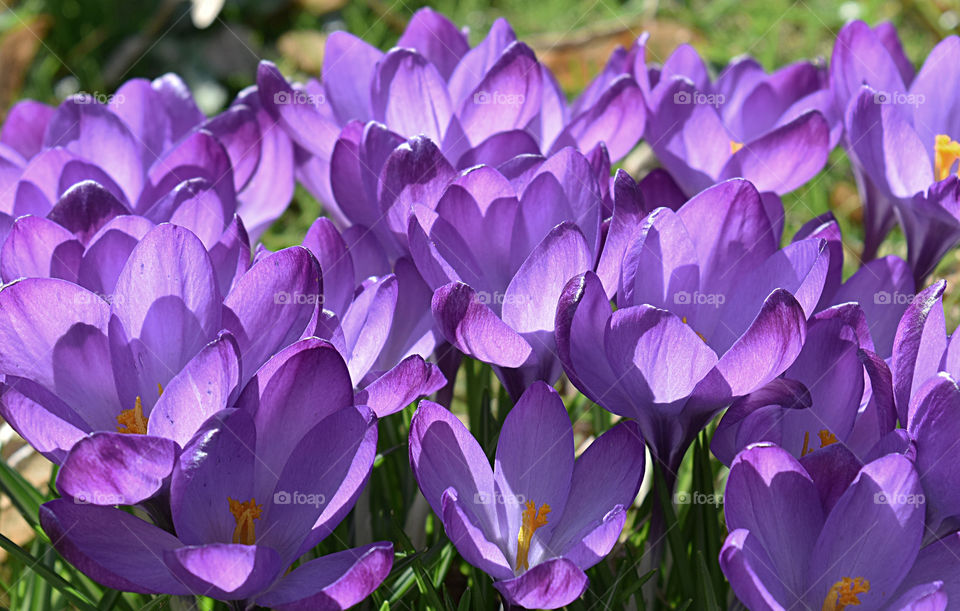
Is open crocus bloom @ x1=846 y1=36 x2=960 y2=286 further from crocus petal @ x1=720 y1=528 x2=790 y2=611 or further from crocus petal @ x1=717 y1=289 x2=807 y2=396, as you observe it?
crocus petal @ x1=720 y1=528 x2=790 y2=611

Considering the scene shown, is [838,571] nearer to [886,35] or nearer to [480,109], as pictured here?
[480,109]

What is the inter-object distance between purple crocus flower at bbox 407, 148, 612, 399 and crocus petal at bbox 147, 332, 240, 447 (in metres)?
0.20

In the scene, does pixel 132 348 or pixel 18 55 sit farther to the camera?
pixel 18 55

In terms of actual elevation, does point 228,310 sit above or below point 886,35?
below

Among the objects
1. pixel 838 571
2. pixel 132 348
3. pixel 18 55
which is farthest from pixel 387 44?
pixel 838 571

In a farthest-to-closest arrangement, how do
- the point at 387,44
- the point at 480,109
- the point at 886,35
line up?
the point at 387,44 → the point at 886,35 → the point at 480,109

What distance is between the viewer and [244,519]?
834mm

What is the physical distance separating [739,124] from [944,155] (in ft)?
1.10

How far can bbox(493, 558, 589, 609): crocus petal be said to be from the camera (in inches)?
30.5

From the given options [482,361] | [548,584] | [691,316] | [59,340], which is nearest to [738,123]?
[691,316]

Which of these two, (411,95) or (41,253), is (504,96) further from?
(41,253)

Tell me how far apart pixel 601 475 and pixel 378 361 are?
0.28 metres

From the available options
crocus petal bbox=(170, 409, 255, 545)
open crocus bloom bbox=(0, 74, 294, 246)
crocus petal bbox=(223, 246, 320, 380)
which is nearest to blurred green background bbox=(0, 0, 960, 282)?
open crocus bloom bbox=(0, 74, 294, 246)

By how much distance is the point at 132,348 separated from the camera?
904 mm
